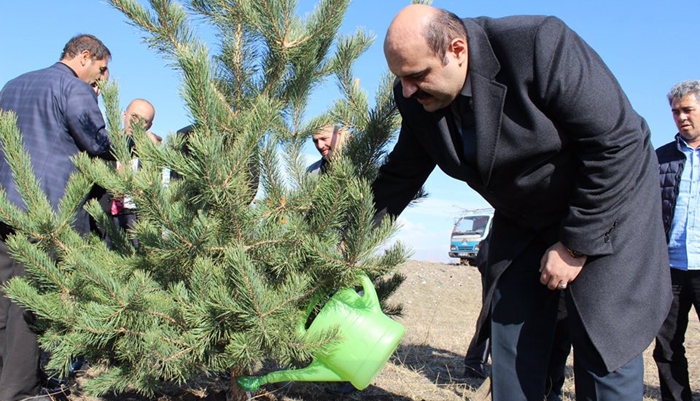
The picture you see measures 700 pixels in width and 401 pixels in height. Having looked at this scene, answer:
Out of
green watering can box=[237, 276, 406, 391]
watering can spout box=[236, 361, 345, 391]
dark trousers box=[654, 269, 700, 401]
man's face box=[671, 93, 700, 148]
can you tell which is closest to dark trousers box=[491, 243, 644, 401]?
green watering can box=[237, 276, 406, 391]

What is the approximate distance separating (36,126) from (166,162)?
1322mm

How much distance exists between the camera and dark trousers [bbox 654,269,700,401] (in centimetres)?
339

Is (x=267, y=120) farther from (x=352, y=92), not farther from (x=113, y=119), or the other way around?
(x=113, y=119)

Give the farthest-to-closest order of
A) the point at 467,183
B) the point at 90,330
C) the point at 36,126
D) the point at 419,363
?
the point at 419,363 → the point at 36,126 → the point at 467,183 → the point at 90,330

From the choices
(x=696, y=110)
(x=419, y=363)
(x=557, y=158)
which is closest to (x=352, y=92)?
(x=557, y=158)

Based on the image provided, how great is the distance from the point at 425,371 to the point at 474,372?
365mm

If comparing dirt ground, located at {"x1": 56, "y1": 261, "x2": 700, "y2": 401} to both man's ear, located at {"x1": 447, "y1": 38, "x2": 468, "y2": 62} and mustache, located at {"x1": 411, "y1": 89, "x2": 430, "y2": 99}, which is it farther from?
man's ear, located at {"x1": 447, "y1": 38, "x2": 468, "y2": 62}

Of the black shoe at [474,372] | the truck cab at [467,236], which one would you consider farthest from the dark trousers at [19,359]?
the truck cab at [467,236]

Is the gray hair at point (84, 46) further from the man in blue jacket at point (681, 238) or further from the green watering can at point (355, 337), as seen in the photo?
the man in blue jacket at point (681, 238)

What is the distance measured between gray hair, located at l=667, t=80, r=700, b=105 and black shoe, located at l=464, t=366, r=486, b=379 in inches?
86.4

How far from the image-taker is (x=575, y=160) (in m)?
1.86

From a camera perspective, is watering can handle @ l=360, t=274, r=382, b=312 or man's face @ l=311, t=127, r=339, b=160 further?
man's face @ l=311, t=127, r=339, b=160

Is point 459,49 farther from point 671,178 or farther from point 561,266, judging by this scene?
point 671,178

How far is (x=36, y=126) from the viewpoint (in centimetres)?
282
